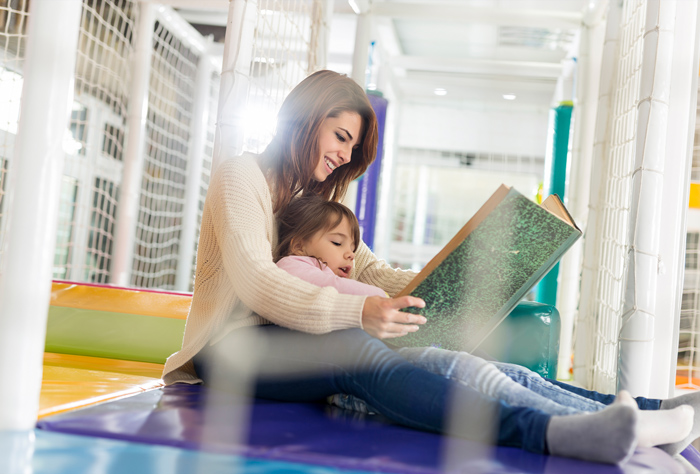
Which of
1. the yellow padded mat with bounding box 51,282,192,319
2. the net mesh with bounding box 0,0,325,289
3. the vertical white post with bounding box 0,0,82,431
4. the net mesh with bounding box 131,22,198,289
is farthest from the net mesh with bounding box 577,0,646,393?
the net mesh with bounding box 131,22,198,289

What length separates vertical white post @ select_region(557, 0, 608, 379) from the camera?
2246mm

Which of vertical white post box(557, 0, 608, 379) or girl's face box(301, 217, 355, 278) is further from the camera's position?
vertical white post box(557, 0, 608, 379)

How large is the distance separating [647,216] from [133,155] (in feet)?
6.81

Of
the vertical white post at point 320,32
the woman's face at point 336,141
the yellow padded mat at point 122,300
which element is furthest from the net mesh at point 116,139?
the woman's face at point 336,141

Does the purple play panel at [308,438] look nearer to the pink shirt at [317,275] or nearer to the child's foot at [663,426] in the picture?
the child's foot at [663,426]

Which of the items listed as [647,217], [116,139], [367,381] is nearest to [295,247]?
[367,381]

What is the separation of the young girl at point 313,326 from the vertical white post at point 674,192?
48 centimetres

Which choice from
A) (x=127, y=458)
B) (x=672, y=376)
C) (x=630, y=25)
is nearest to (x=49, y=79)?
(x=127, y=458)

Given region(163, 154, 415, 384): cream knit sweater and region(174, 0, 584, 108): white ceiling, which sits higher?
region(174, 0, 584, 108): white ceiling

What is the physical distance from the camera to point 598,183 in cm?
190

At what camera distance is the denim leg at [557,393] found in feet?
2.89

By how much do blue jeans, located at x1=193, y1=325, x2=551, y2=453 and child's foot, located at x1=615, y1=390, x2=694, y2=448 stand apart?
0.16 metres

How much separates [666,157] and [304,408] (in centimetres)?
99

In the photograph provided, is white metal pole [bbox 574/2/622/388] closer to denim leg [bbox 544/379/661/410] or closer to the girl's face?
denim leg [bbox 544/379/661/410]
